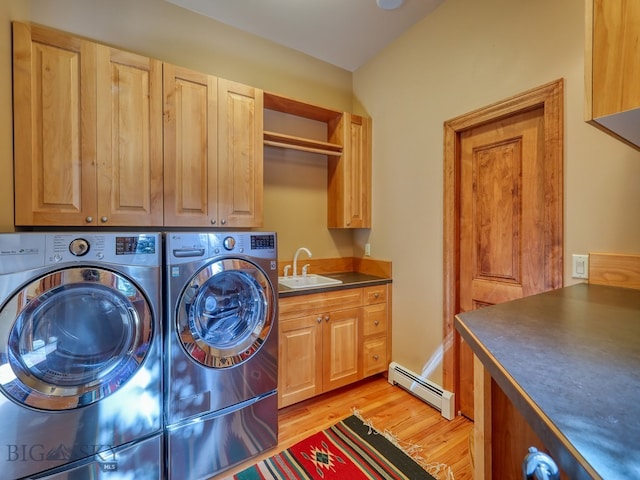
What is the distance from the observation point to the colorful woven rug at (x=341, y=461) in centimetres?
150

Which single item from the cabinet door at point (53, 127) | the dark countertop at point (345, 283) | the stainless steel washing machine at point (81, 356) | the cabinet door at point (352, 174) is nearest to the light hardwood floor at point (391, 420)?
the stainless steel washing machine at point (81, 356)

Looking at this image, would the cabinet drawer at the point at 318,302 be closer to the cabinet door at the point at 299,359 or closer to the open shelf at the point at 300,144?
the cabinet door at the point at 299,359

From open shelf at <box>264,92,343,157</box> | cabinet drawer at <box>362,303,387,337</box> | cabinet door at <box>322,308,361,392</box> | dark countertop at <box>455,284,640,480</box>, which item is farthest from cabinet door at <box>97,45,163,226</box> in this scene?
dark countertop at <box>455,284,640,480</box>

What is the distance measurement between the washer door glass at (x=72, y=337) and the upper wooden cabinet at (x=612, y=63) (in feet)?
6.02

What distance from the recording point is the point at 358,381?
2.40m

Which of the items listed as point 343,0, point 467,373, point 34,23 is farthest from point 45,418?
point 343,0

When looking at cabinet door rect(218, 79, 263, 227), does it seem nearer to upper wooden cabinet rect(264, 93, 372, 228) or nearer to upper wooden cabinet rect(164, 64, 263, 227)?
upper wooden cabinet rect(164, 64, 263, 227)

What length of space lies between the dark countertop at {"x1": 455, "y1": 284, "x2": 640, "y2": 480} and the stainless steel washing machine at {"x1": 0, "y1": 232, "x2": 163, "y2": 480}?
4.61 ft

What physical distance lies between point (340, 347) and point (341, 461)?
2.45 ft

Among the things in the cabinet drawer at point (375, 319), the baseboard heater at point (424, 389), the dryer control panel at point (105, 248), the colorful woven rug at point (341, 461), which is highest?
the dryer control panel at point (105, 248)

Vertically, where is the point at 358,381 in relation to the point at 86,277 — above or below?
below

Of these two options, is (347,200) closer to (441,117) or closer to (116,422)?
(441,117)

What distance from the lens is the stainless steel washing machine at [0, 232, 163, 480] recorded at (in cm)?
113

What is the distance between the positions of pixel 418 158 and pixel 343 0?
1234mm
